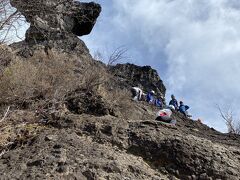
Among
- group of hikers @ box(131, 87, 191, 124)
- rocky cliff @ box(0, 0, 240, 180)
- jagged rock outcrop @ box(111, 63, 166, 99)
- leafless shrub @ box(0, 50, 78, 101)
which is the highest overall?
jagged rock outcrop @ box(111, 63, 166, 99)

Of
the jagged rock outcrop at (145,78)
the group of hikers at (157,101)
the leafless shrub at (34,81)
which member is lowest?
the leafless shrub at (34,81)

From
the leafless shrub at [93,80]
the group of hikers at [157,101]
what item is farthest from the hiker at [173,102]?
the leafless shrub at [93,80]

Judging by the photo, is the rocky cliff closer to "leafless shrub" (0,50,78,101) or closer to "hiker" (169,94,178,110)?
"leafless shrub" (0,50,78,101)

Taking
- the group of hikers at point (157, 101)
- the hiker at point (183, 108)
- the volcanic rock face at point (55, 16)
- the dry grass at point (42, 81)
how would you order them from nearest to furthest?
the dry grass at point (42, 81) < the volcanic rock face at point (55, 16) < the group of hikers at point (157, 101) < the hiker at point (183, 108)

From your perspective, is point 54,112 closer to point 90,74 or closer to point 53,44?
point 90,74

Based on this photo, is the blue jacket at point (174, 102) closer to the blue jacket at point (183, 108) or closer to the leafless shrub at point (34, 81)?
the blue jacket at point (183, 108)

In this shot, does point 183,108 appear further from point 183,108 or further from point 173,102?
point 173,102

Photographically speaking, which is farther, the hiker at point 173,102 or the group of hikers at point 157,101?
the hiker at point 173,102

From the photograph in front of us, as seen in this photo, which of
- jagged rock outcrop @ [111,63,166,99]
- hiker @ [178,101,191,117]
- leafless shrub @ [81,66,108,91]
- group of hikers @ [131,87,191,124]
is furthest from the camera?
jagged rock outcrop @ [111,63,166,99]

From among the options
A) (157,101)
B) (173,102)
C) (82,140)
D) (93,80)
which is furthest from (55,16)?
(82,140)

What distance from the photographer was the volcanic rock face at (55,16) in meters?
9.80

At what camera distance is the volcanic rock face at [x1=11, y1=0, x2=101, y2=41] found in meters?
9.80

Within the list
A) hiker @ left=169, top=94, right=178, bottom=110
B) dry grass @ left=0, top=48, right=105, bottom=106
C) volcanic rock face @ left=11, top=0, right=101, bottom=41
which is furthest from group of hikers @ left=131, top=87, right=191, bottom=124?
dry grass @ left=0, top=48, right=105, bottom=106

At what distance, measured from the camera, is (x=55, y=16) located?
56.0 feet
